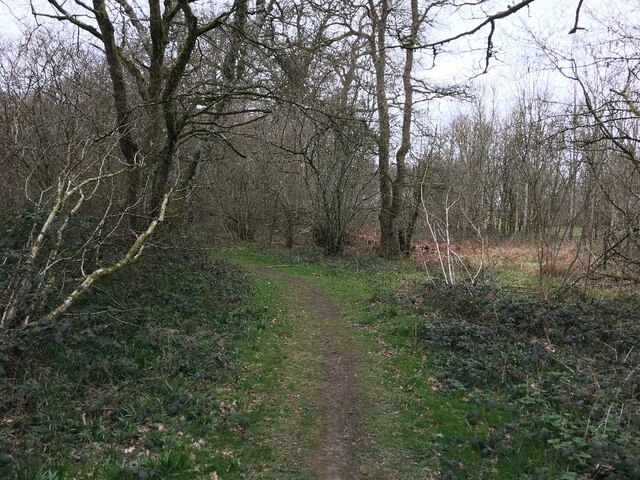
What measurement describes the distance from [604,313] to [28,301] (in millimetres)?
9446

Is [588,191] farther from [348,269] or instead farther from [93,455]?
[93,455]

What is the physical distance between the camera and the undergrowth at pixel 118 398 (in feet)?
13.3

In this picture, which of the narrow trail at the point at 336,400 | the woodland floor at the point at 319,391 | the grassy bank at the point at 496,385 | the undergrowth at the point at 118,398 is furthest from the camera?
the narrow trail at the point at 336,400

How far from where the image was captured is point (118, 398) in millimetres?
5035

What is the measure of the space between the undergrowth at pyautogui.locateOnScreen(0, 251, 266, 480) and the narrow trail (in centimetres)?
84

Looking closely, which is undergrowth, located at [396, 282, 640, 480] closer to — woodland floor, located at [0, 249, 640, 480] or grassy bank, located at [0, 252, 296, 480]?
woodland floor, located at [0, 249, 640, 480]

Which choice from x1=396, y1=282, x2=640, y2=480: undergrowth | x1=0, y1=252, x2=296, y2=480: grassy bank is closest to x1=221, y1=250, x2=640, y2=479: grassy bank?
x1=396, y1=282, x2=640, y2=480: undergrowth

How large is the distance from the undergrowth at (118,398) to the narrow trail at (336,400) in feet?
2.75

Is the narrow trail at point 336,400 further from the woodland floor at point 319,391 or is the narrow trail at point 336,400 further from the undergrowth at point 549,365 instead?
the undergrowth at point 549,365

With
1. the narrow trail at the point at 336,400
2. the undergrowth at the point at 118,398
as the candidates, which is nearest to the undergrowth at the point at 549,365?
the narrow trail at the point at 336,400

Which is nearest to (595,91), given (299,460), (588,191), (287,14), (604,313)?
(588,191)

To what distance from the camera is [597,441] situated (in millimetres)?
4203

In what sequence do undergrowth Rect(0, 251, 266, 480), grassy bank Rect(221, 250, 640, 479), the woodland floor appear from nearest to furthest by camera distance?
undergrowth Rect(0, 251, 266, 480), the woodland floor, grassy bank Rect(221, 250, 640, 479)

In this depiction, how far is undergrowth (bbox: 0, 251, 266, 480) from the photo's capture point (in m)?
4.06
